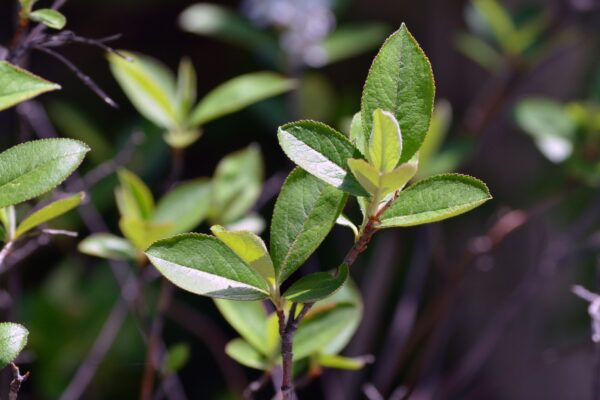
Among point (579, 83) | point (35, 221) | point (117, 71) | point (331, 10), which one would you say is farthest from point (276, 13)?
point (35, 221)

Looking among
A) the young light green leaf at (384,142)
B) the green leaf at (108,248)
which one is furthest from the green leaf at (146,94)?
the young light green leaf at (384,142)

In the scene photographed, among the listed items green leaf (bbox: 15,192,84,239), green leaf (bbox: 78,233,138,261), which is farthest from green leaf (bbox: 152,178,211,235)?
green leaf (bbox: 15,192,84,239)

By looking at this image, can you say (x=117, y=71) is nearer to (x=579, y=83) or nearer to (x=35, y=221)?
(x=35, y=221)

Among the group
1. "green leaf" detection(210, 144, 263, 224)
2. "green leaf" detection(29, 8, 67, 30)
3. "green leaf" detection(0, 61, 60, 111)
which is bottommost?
"green leaf" detection(210, 144, 263, 224)

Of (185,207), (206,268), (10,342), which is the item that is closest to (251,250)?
(206,268)

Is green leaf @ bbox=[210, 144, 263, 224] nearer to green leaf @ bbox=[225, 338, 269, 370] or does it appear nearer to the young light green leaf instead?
green leaf @ bbox=[225, 338, 269, 370]

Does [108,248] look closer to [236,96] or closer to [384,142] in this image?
[236,96]

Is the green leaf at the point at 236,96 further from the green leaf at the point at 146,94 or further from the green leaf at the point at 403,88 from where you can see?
the green leaf at the point at 403,88
